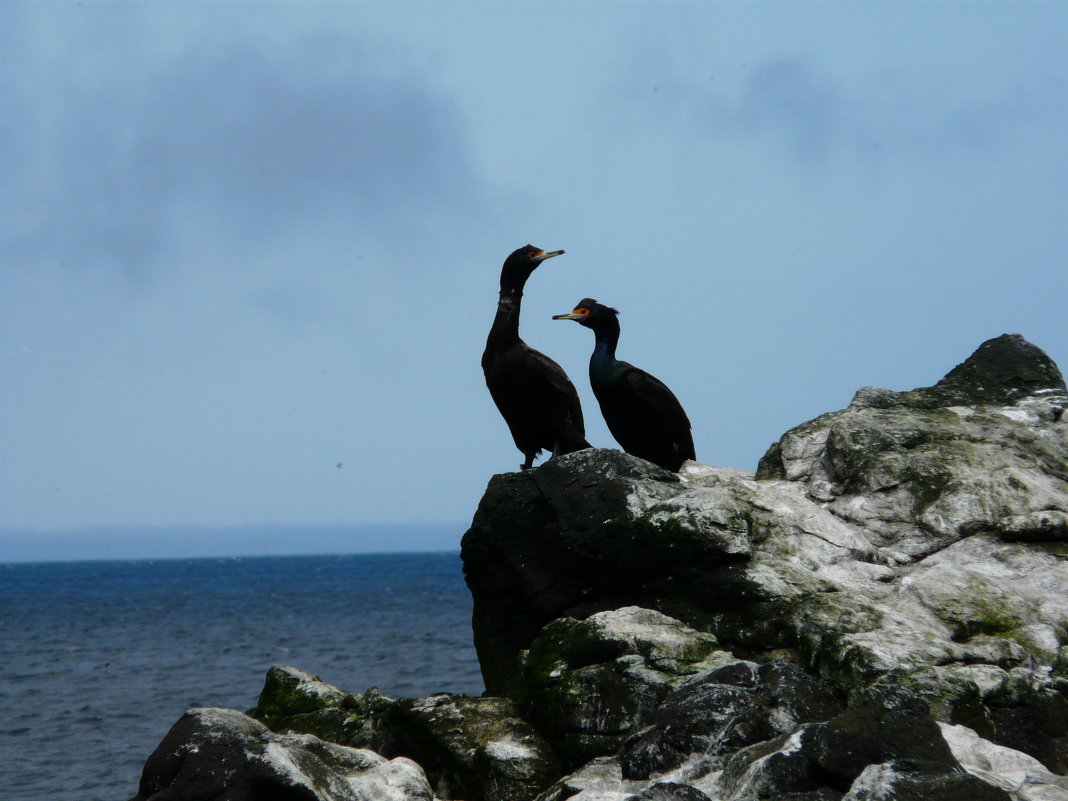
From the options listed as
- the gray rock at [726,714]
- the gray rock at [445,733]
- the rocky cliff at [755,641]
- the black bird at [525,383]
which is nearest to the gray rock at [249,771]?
the rocky cliff at [755,641]

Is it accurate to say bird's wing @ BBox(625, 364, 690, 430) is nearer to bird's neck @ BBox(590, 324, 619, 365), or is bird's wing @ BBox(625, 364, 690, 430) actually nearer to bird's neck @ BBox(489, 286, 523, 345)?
bird's neck @ BBox(590, 324, 619, 365)

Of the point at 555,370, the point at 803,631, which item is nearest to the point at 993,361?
the point at 555,370

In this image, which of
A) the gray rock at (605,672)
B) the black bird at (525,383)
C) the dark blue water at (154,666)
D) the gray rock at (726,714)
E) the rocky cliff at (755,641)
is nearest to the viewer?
the rocky cliff at (755,641)

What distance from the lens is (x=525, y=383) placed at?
10.6 m

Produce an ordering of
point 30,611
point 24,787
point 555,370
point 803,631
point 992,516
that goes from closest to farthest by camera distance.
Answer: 1. point 803,631
2. point 992,516
3. point 555,370
4. point 24,787
5. point 30,611

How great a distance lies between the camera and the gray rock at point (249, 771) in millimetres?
6008

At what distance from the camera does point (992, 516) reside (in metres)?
8.80

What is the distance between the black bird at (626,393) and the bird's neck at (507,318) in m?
0.39

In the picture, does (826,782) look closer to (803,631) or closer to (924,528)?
(803,631)

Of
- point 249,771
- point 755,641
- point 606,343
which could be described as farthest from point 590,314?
point 249,771

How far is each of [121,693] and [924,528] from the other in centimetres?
2393

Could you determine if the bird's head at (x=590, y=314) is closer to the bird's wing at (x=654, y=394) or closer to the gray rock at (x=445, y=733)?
the bird's wing at (x=654, y=394)

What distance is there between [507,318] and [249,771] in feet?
18.6

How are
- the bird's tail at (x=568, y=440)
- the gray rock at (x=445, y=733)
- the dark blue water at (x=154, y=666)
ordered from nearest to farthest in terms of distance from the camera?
the gray rock at (x=445, y=733) → the bird's tail at (x=568, y=440) → the dark blue water at (x=154, y=666)
